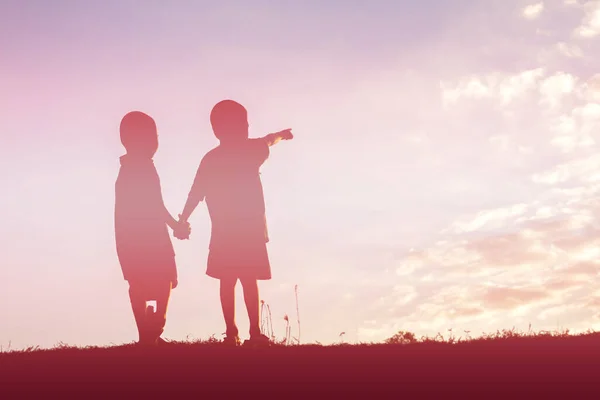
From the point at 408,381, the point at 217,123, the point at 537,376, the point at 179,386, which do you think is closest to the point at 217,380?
the point at 179,386

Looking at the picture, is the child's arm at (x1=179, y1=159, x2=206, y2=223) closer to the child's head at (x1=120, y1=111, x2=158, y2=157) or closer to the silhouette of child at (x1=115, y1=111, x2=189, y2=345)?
the silhouette of child at (x1=115, y1=111, x2=189, y2=345)

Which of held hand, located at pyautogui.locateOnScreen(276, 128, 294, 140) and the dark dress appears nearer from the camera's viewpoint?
the dark dress

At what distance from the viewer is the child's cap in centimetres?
1314

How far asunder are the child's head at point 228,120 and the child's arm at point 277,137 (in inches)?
23.1

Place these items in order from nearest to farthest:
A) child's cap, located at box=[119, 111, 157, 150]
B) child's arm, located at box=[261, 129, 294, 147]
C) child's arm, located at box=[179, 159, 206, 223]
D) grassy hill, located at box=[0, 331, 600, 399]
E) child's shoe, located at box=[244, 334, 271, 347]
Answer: grassy hill, located at box=[0, 331, 600, 399] → child's shoe, located at box=[244, 334, 271, 347] → child's cap, located at box=[119, 111, 157, 150] → child's arm, located at box=[179, 159, 206, 223] → child's arm, located at box=[261, 129, 294, 147]

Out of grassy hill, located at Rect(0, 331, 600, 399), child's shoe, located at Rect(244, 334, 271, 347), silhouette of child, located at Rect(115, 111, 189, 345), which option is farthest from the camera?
silhouette of child, located at Rect(115, 111, 189, 345)

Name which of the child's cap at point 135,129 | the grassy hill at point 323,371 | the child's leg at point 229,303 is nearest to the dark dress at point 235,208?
the child's leg at point 229,303

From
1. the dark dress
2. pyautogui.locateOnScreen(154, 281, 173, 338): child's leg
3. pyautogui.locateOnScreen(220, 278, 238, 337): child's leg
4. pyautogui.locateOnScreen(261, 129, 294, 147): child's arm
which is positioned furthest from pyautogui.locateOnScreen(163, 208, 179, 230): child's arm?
pyautogui.locateOnScreen(261, 129, 294, 147): child's arm

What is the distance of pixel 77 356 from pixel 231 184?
11.8 feet

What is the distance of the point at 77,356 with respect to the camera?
11617 millimetres

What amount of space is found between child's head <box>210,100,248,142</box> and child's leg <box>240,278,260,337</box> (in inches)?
95.6

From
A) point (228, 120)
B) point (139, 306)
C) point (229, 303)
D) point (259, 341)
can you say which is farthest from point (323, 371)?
point (228, 120)

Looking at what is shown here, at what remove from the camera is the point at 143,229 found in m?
13.0

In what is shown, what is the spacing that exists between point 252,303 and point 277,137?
3126 mm
